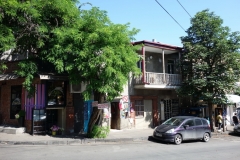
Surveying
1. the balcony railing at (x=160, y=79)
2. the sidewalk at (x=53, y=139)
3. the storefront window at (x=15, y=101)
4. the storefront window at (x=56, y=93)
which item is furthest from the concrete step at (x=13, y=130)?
the balcony railing at (x=160, y=79)

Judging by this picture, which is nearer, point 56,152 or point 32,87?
point 56,152

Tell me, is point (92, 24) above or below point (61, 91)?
above

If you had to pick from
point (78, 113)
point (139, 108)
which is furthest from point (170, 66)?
point (78, 113)

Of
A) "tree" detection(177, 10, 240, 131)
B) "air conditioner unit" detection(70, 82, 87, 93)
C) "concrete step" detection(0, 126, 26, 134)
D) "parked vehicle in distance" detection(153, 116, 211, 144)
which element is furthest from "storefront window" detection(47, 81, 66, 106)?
"tree" detection(177, 10, 240, 131)

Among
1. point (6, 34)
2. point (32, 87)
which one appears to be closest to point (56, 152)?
point (32, 87)

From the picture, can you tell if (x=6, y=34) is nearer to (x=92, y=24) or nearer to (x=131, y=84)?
(x=92, y=24)

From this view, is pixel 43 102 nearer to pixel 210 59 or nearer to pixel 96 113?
pixel 96 113

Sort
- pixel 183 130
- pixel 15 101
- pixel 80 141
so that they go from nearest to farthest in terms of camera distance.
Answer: pixel 80 141
pixel 183 130
pixel 15 101

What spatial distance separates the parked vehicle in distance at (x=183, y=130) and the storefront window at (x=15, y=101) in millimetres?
9290

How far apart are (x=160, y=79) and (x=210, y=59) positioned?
166 inches

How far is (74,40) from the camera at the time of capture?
12688 millimetres

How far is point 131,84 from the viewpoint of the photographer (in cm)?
1888

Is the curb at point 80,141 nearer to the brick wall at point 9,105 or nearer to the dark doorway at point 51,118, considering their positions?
the brick wall at point 9,105

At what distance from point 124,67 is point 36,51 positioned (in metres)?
5.82
